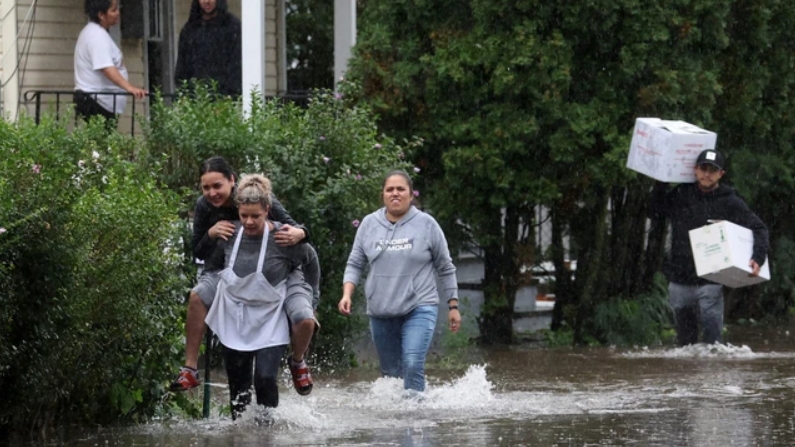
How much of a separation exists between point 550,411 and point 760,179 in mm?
7736

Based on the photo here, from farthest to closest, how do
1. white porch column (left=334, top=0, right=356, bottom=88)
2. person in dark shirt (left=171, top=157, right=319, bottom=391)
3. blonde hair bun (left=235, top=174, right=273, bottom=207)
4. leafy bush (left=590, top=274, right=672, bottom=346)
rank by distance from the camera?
white porch column (left=334, top=0, right=356, bottom=88) < leafy bush (left=590, top=274, right=672, bottom=346) < person in dark shirt (left=171, top=157, right=319, bottom=391) < blonde hair bun (left=235, top=174, right=273, bottom=207)

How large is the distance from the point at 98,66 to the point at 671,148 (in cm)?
558

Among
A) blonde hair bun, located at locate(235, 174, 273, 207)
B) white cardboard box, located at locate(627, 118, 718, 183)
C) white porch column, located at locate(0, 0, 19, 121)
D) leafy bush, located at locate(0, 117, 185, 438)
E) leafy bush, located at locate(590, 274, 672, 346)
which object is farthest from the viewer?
leafy bush, located at locate(590, 274, 672, 346)

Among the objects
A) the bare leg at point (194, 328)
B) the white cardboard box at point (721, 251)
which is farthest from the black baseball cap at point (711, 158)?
the bare leg at point (194, 328)

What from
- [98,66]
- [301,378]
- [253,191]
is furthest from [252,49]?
[301,378]

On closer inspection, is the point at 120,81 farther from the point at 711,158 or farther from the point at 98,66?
the point at 711,158

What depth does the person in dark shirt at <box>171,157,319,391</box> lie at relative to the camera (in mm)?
8930

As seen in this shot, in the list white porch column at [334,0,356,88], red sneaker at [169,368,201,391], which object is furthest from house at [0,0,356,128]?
red sneaker at [169,368,201,391]

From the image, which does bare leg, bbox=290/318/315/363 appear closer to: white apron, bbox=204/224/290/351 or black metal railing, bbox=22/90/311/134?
white apron, bbox=204/224/290/351

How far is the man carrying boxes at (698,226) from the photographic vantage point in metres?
13.6

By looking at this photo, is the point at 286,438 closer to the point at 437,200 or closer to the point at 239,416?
the point at 239,416

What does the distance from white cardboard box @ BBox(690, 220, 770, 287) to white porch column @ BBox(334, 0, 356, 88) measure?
15.8 feet

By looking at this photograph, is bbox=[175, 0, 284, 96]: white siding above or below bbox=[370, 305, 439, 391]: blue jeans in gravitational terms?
above

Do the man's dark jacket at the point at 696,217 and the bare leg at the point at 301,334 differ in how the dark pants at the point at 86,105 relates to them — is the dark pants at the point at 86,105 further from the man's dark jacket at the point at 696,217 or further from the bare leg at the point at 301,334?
the bare leg at the point at 301,334
